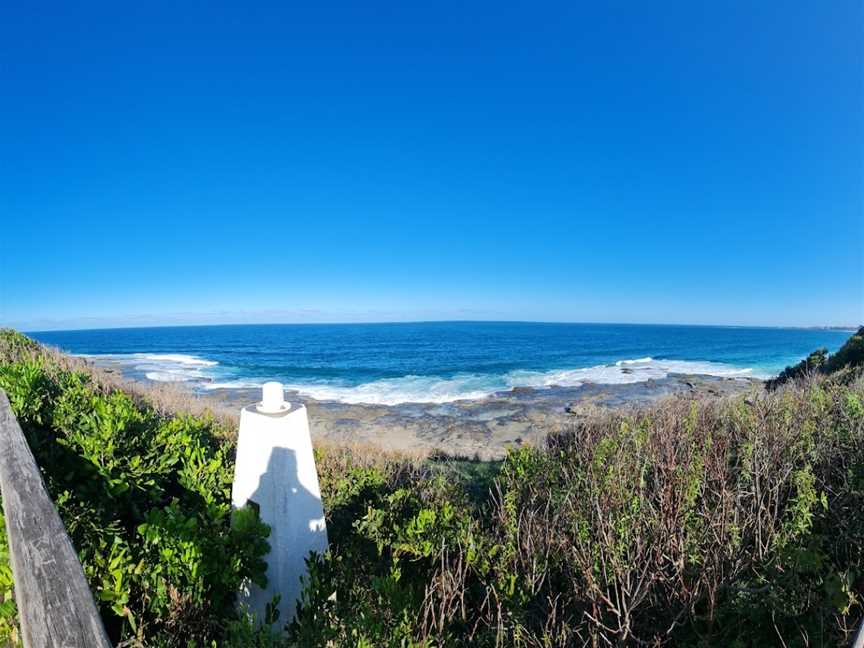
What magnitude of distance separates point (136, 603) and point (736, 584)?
4210 mm

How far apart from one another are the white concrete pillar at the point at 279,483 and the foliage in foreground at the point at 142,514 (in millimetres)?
110

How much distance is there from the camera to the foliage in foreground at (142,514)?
2.60m

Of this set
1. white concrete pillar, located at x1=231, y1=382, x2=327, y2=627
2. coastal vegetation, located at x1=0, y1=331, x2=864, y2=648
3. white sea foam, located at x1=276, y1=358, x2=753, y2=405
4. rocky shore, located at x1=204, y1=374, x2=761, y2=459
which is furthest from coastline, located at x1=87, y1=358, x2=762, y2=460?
white concrete pillar, located at x1=231, y1=382, x2=327, y2=627

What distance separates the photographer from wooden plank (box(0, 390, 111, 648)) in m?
1.03

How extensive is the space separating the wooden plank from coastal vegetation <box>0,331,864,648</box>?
1.02m

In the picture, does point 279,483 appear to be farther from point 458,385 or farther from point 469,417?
point 458,385

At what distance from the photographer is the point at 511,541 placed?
346 centimetres

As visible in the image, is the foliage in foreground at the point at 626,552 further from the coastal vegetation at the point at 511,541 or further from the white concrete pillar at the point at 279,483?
the white concrete pillar at the point at 279,483

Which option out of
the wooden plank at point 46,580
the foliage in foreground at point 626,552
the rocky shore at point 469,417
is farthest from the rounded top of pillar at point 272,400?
the rocky shore at point 469,417

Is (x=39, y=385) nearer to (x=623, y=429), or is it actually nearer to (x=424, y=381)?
(x=623, y=429)

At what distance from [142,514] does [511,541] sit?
11.8ft

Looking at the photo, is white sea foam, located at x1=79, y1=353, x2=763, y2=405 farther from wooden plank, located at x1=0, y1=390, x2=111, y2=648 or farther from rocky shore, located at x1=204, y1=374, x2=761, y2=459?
wooden plank, located at x1=0, y1=390, x2=111, y2=648

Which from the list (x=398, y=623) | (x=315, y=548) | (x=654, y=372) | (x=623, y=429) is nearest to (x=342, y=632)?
(x=398, y=623)

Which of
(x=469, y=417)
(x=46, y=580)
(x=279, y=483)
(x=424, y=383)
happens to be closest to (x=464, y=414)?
(x=469, y=417)
